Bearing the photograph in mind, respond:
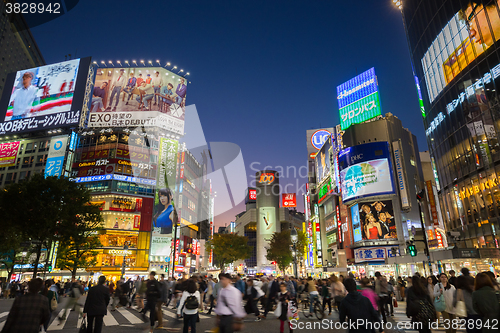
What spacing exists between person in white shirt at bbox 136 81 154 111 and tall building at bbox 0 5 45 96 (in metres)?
54.4

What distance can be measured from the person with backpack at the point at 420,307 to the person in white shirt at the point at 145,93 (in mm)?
57424

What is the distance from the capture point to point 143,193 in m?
56.2

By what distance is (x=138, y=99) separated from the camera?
5803 centimetres

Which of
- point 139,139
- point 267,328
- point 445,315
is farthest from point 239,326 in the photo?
point 139,139

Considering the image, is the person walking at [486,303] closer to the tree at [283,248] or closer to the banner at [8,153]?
the tree at [283,248]

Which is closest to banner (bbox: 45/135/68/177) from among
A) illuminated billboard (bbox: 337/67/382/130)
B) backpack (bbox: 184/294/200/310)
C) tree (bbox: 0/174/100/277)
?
tree (bbox: 0/174/100/277)

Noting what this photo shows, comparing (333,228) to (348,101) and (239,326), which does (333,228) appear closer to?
(348,101)

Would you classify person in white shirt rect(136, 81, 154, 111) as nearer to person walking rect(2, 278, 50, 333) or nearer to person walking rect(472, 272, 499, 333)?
person walking rect(2, 278, 50, 333)

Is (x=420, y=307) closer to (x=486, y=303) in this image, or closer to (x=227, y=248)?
(x=486, y=303)

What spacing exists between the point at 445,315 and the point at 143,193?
53208 millimetres

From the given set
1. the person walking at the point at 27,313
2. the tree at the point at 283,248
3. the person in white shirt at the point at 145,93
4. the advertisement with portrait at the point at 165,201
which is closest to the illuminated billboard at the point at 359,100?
the tree at the point at 283,248

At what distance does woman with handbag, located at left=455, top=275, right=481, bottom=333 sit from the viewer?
241 inches

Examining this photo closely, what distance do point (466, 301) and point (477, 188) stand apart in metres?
27.8

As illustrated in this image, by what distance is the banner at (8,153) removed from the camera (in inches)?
2193
